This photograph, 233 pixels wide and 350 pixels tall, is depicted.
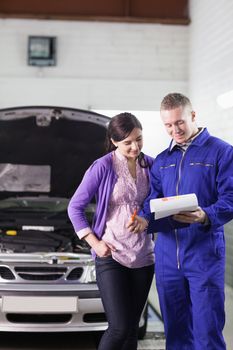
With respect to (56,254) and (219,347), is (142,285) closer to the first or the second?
(219,347)

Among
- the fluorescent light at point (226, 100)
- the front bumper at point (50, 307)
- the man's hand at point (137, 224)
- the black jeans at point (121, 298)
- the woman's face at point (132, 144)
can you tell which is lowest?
the front bumper at point (50, 307)

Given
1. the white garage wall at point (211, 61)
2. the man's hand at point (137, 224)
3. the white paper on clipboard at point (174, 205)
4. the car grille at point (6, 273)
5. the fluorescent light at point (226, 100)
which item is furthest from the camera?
the white garage wall at point (211, 61)

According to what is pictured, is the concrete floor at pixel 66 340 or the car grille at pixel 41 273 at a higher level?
the car grille at pixel 41 273

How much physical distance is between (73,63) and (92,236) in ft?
18.4

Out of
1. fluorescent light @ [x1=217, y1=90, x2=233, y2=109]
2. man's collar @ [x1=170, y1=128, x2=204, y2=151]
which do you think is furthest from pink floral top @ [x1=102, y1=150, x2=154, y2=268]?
fluorescent light @ [x1=217, y1=90, x2=233, y2=109]

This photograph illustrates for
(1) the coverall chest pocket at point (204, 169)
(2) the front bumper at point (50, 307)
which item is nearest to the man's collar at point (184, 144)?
(1) the coverall chest pocket at point (204, 169)

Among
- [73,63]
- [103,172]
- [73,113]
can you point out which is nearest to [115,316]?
[103,172]

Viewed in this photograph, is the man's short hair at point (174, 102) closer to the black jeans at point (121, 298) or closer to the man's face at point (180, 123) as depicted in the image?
the man's face at point (180, 123)

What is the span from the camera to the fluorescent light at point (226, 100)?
19.4 ft

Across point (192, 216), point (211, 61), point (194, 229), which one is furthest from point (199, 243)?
point (211, 61)

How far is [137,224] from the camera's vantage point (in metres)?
2.34

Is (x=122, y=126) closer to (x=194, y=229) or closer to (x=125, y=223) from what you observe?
(x=125, y=223)

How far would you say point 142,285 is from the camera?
2.47 m

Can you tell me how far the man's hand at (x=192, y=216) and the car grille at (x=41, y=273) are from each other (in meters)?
1.48
